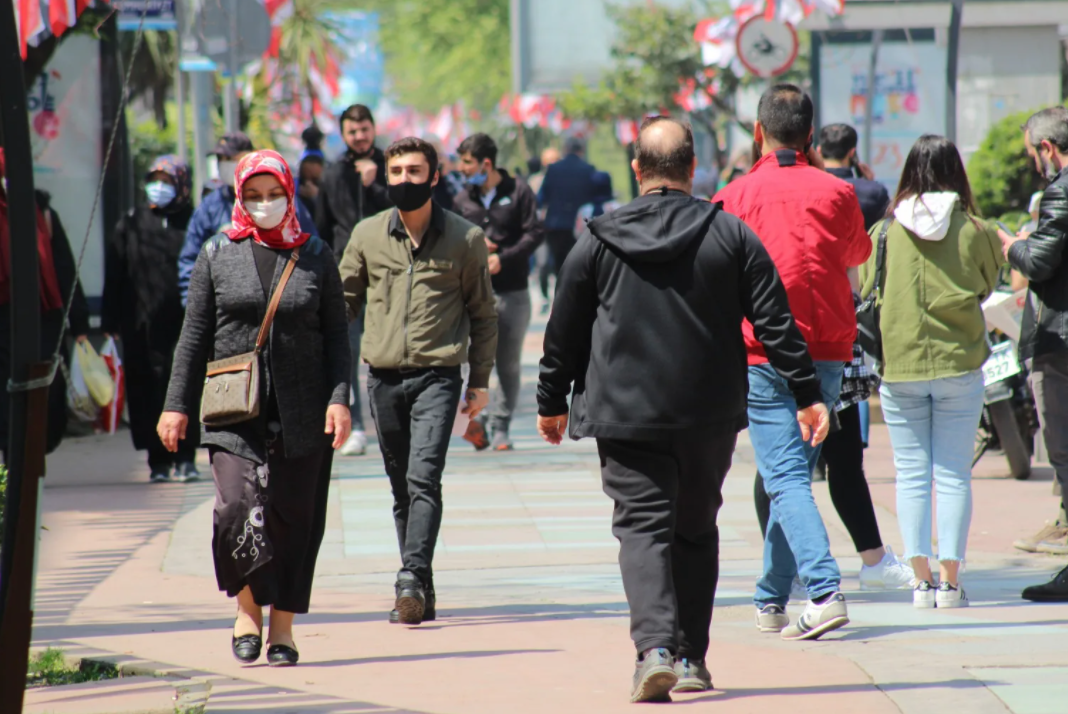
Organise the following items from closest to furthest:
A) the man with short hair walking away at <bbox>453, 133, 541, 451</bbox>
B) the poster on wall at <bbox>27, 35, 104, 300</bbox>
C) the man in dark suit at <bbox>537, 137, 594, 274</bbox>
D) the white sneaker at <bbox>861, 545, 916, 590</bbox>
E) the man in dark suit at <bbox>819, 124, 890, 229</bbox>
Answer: the white sneaker at <bbox>861, 545, 916, 590</bbox> → the man in dark suit at <bbox>819, 124, 890, 229</bbox> → the man with short hair walking away at <bbox>453, 133, 541, 451</bbox> → the poster on wall at <bbox>27, 35, 104, 300</bbox> → the man in dark suit at <bbox>537, 137, 594, 274</bbox>

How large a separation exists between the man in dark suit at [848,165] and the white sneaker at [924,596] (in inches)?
102

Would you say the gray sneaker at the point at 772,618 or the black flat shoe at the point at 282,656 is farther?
the gray sneaker at the point at 772,618

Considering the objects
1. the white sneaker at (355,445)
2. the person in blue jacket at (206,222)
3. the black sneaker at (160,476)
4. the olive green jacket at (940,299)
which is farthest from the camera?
the white sneaker at (355,445)

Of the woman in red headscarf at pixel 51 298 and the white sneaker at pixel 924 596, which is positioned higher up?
the woman in red headscarf at pixel 51 298

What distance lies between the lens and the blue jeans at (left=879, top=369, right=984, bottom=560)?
6812mm

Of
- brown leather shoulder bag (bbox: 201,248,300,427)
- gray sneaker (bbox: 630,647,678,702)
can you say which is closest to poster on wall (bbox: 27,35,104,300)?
brown leather shoulder bag (bbox: 201,248,300,427)

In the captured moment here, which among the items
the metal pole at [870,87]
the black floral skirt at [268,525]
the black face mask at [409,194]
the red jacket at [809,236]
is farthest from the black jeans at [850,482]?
the metal pole at [870,87]

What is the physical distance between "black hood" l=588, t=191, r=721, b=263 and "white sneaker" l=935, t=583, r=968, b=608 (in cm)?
223

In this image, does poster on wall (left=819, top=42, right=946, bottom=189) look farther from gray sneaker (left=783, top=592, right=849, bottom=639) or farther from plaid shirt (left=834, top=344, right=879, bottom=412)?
gray sneaker (left=783, top=592, right=849, bottom=639)

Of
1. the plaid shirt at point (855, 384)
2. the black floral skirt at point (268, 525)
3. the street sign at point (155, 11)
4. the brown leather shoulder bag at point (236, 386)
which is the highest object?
the street sign at point (155, 11)

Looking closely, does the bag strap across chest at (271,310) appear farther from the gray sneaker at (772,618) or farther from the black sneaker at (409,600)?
the gray sneaker at (772,618)

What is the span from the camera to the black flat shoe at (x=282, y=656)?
601cm

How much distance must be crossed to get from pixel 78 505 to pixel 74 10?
2889 millimetres

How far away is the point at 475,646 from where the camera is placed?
628cm
